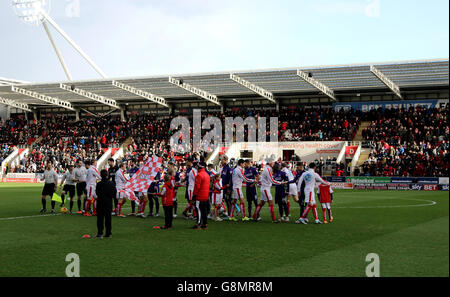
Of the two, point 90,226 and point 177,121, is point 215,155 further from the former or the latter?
point 90,226

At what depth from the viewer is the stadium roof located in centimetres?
4106

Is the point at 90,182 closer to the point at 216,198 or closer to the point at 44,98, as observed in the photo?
the point at 216,198

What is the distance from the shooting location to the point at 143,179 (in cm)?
A: 1712

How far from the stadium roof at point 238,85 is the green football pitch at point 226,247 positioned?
1048 inches

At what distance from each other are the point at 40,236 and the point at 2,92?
A: 47.6m

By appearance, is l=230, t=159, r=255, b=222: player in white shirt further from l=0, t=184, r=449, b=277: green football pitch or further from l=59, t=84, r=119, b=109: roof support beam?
l=59, t=84, r=119, b=109: roof support beam

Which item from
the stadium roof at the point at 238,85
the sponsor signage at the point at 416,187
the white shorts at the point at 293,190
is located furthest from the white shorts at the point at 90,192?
the stadium roof at the point at 238,85

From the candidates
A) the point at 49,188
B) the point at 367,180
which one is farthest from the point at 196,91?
the point at 49,188

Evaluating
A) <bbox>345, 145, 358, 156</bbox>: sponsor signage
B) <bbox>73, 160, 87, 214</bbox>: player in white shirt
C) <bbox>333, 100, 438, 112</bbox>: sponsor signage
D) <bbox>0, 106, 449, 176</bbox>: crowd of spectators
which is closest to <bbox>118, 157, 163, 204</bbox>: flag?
<bbox>73, 160, 87, 214</bbox>: player in white shirt

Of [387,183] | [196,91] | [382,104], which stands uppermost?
[196,91]

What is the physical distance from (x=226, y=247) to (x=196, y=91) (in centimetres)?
4030

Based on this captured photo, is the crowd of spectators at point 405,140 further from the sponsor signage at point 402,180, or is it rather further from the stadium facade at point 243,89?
the stadium facade at point 243,89

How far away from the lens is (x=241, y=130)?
4828 centimetres

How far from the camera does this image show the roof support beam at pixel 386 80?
39625 millimetres
